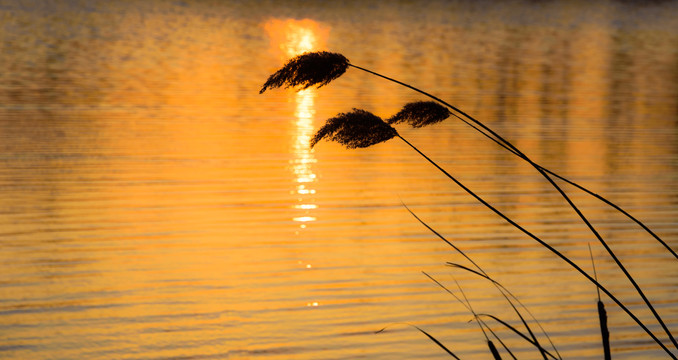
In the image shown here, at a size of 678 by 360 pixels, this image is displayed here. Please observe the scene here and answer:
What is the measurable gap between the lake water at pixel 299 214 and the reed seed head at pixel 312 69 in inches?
84.0

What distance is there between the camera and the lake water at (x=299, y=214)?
460cm

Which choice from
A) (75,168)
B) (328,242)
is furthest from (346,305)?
(75,168)

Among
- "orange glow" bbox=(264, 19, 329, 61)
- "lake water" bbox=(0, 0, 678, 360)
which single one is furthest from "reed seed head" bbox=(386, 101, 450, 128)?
"orange glow" bbox=(264, 19, 329, 61)

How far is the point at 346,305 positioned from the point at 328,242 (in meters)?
1.27

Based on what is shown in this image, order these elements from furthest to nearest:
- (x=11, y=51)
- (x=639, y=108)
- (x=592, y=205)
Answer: (x=11, y=51), (x=639, y=108), (x=592, y=205)

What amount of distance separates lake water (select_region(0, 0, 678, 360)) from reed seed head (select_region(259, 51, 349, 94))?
213 centimetres

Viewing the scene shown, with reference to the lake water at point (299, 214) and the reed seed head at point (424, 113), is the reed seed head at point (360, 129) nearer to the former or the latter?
the reed seed head at point (424, 113)

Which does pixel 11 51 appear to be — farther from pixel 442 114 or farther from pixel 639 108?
pixel 442 114

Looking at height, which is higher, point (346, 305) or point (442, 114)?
point (442, 114)

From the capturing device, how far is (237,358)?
13.9 feet

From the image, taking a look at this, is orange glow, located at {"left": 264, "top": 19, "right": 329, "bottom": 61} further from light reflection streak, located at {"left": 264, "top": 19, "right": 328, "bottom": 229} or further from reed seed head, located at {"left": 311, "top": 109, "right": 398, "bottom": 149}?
reed seed head, located at {"left": 311, "top": 109, "right": 398, "bottom": 149}

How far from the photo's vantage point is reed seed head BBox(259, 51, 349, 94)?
2.24m

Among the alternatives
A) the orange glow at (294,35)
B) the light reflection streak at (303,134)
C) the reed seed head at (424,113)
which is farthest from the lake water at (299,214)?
the orange glow at (294,35)

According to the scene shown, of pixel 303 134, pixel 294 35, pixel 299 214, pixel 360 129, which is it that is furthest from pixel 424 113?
pixel 294 35
